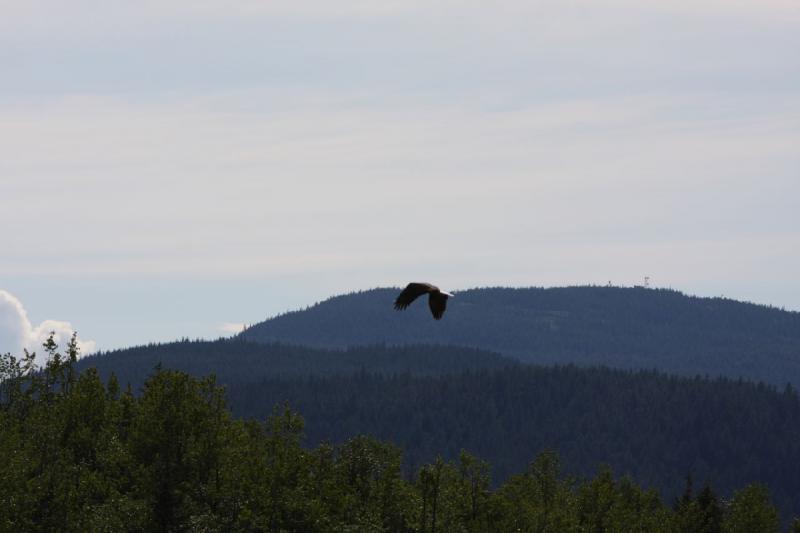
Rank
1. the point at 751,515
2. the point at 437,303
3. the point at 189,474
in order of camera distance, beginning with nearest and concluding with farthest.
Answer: the point at 437,303, the point at 189,474, the point at 751,515

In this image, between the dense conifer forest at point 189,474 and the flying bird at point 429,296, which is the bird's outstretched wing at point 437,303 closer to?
the flying bird at point 429,296

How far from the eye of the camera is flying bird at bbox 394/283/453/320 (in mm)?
35562

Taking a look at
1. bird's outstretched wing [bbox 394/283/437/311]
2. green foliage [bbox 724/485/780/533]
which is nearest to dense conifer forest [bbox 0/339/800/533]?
green foliage [bbox 724/485/780/533]

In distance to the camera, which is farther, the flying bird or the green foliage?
the green foliage

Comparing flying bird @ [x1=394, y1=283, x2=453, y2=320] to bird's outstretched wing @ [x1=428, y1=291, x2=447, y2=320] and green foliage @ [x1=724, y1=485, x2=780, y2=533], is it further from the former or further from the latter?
green foliage @ [x1=724, y1=485, x2=780, y2=533]

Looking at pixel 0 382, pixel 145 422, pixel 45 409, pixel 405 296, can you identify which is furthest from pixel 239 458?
pixel 405 296

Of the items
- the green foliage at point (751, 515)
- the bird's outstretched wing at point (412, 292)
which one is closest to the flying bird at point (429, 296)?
the bird's outstretched wing at point (412, 292)

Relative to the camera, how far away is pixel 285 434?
94500 mm

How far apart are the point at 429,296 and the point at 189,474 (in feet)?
172

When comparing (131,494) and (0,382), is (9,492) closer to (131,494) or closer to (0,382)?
(131,494)

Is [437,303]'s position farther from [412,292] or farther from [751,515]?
[751,515]

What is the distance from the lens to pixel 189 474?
84.6m

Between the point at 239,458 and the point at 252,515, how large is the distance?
8.14m

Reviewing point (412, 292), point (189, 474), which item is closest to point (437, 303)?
point (412, 292)
